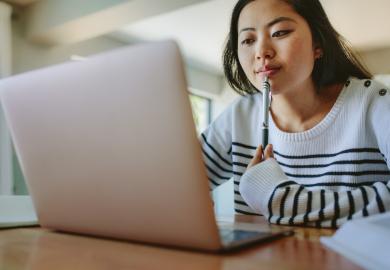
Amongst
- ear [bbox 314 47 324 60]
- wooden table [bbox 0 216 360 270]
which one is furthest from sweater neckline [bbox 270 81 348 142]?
wooden table [bbox 0 216 360 270]

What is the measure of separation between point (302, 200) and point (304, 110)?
407 mm

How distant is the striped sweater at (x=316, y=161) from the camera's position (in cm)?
69

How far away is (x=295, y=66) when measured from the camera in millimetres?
917

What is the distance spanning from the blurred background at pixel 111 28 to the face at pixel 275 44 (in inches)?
55.1

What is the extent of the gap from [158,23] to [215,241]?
146 inches

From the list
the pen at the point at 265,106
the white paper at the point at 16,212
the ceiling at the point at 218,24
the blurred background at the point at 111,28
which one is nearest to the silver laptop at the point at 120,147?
the white paper at the point at 16,212

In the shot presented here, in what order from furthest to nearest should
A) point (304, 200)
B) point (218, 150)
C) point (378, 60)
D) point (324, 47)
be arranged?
point (378, 60) → point (218, 150) → point (324, 47) → point (304, 200)

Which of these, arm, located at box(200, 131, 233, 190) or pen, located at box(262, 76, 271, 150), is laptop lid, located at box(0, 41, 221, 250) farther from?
arm, located at box(200, 131, 233, 190)

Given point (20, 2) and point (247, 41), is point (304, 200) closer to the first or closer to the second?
point (247, 41)

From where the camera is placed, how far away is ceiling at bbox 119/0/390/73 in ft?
11.4

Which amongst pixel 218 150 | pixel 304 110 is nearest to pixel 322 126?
pixel 304 110

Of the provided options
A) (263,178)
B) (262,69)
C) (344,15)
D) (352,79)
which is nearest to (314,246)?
(263,178)

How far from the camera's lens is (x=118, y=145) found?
1.40ft

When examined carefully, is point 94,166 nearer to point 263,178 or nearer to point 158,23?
point 263,178
